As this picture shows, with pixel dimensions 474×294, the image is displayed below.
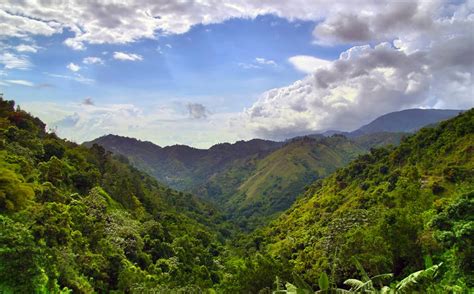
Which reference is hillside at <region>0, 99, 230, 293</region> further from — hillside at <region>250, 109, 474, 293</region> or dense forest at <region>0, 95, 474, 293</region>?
hillside at <region>250, 109, 474, 293</region>

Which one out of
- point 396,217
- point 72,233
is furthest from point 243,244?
point 396,217

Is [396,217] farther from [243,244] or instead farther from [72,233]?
[243,244]

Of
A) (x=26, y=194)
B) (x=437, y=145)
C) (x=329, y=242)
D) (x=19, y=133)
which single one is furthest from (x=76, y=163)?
(x=437, y=145)

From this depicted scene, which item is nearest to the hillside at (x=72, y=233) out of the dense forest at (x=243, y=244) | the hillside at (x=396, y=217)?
the dense forest at (x=243, y=244)

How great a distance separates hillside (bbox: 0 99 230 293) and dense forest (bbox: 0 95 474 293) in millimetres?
150

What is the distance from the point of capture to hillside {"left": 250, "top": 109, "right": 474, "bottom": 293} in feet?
106

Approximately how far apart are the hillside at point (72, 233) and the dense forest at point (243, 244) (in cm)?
15

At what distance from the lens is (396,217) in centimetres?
4519

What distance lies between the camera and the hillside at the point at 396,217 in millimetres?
32250

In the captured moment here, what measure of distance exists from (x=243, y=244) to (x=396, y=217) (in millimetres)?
93291

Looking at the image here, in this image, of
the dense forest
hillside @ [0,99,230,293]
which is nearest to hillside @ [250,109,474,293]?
the dense forest

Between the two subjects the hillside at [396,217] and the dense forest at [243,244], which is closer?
the dense forest at [243,244]

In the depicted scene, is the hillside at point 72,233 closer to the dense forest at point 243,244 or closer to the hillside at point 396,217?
the dense forest at point 243,244

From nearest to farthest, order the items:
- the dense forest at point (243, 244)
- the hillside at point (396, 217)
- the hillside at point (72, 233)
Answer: the dense forest at point (243, 244) < the hillside at point (72, 233) < the hillside at point (396, 217)
